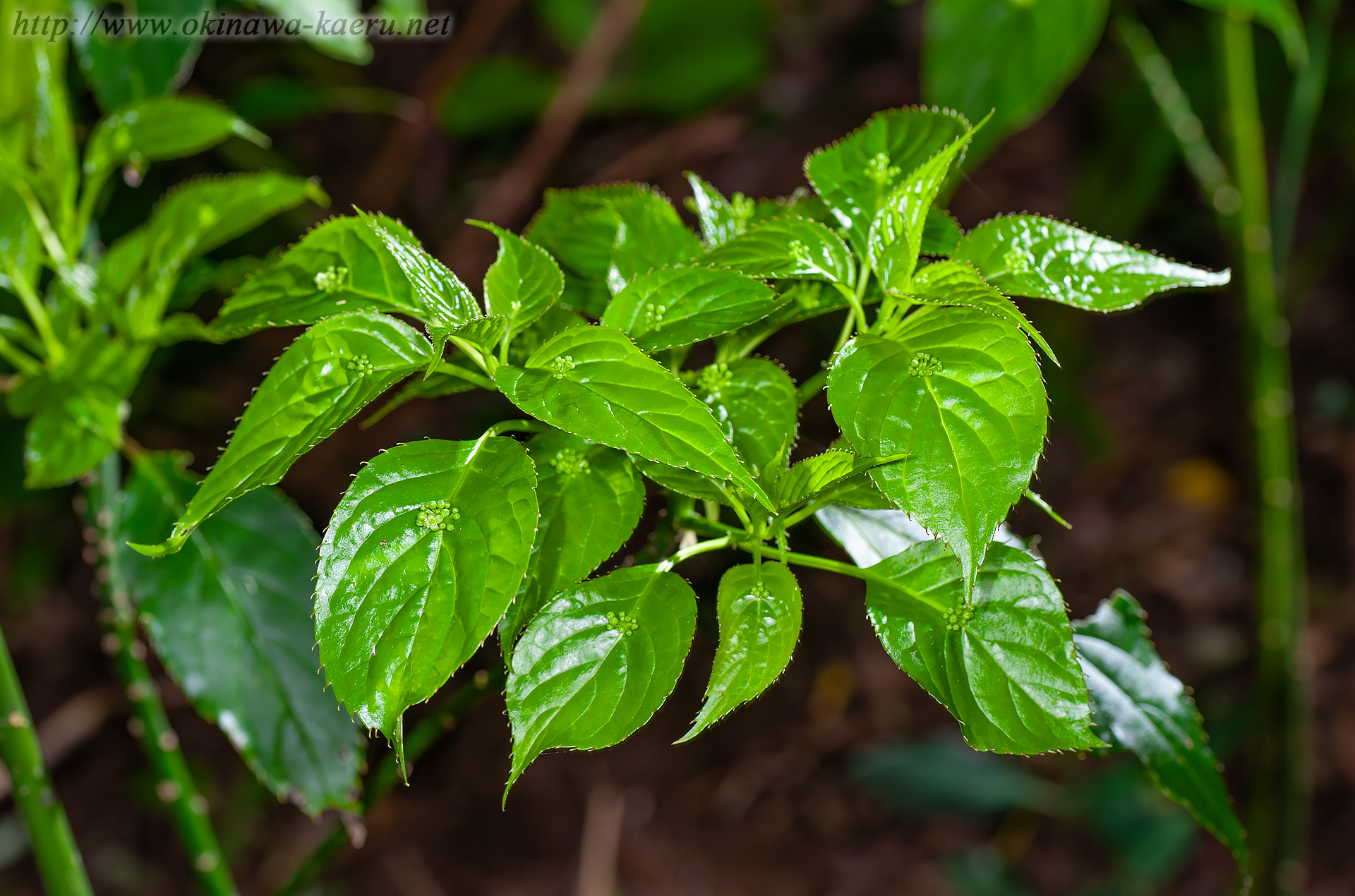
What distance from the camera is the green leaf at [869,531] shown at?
0.46 metres

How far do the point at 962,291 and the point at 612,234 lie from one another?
190 mm

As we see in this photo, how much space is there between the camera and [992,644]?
39 cm

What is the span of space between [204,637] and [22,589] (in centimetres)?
135

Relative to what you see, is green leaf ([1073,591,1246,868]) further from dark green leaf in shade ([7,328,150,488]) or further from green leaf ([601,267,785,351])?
dark green leaf in shade ([7,328,150,488])

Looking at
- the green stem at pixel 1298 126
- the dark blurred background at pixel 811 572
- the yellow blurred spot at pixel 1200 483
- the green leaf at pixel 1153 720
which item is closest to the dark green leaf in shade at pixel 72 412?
the green leaf at pixel 1153 720

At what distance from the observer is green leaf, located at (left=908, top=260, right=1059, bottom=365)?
0.38 m

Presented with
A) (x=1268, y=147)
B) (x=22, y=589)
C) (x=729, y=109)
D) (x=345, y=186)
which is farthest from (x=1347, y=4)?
(x=22, y=589)

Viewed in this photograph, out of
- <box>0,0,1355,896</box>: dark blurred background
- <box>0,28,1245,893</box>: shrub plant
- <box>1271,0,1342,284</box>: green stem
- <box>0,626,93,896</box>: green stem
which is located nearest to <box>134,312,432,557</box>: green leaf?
<box>0,28,1245,893</box>: shrub plant

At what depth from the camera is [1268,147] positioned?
6.35ft

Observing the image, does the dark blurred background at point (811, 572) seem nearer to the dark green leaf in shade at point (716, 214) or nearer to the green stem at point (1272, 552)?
the green stem at point (1272, 552)

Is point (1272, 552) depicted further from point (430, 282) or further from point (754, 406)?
point (430, 282)

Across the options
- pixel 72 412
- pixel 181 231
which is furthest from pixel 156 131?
pixel 72 412

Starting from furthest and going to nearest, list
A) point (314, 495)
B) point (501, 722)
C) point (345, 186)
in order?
point (345, 186)
point (314, 495)
point (501, 722)

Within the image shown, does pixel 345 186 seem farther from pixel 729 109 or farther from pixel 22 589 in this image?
pixel 22 589
